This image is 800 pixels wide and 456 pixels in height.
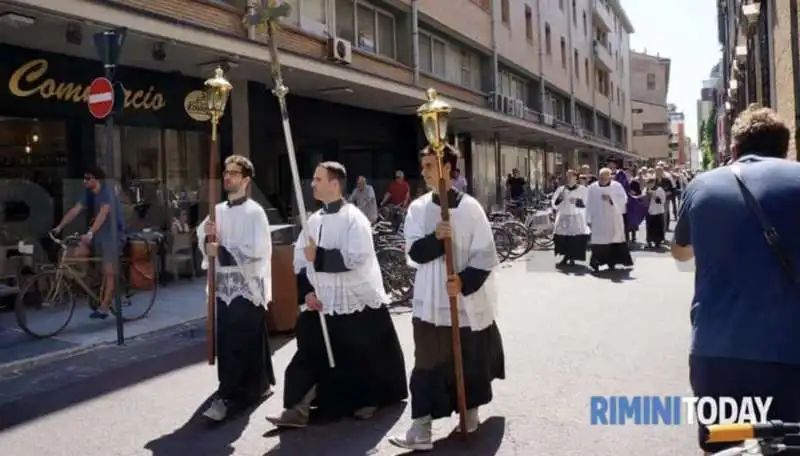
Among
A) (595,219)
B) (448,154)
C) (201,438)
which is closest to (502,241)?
(595,219)

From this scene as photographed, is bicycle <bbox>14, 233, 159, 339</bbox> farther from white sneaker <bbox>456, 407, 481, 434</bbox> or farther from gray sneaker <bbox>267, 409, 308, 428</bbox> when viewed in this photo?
white sneaker <bbox>456, 407, 481, 434</bbox>

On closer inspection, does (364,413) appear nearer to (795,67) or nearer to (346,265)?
(346,265)

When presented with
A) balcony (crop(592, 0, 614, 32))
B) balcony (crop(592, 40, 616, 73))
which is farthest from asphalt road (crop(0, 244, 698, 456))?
balcony (crop(592, 0, 614, 32))

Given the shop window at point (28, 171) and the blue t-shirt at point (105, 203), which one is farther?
the shop window at point (28, 171)

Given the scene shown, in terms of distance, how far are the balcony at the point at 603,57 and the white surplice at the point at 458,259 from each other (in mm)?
44043

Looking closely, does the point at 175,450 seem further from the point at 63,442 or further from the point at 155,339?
the point at 155,339

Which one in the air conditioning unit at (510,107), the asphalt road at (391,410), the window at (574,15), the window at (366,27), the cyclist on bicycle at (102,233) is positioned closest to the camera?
the asphalt road at (391,410)

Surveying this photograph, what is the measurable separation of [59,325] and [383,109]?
12.5m

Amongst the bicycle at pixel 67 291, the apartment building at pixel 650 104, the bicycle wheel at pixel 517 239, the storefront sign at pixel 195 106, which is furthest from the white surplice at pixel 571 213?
the apartment building at pixel 650 104

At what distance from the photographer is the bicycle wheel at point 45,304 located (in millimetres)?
8133

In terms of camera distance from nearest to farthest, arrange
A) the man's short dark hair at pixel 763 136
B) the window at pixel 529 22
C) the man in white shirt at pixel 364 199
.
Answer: the man's short dark hair at pixel 763 136 < the man in white shirt at pixel 364 199 < the window at pixel 529 22

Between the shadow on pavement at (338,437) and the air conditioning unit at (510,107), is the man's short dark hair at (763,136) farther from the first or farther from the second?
the air conditioning unit at (510,107)

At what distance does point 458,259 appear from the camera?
4.78 m

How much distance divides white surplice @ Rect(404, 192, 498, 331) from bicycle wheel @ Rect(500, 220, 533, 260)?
10582 millimetres
